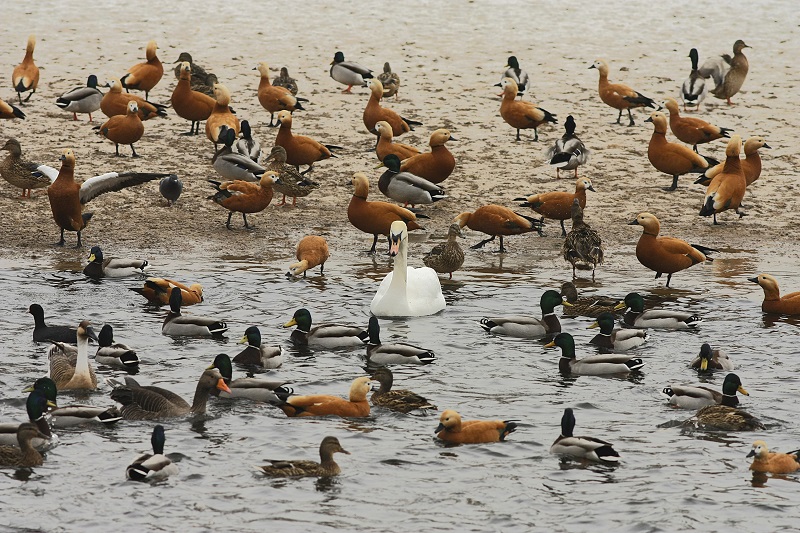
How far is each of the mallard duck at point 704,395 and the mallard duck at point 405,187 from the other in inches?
333

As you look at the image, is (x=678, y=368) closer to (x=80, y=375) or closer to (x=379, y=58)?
(x=80, y=375)

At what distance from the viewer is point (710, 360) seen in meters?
14.9

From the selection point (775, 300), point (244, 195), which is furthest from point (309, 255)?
point (775, 300)

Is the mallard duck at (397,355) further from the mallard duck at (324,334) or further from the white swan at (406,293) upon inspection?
the white swan at (406,293)

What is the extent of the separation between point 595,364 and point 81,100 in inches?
554

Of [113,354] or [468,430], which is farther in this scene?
[113,354]

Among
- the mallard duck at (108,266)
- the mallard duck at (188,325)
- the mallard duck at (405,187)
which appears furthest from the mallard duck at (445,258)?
the mallard duck at (108,266)

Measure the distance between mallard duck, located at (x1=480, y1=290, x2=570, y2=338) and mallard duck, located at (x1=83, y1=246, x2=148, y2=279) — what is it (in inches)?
206

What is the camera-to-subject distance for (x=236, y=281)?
18.7m

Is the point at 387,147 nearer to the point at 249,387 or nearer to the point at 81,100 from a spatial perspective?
the point at 81,100

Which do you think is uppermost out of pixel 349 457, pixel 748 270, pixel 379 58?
pixel 379 58

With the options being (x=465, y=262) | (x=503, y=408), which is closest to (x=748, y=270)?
(x=465, y=262)

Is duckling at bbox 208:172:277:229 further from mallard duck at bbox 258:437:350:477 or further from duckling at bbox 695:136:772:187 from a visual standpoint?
mallard duck at bbox 258:437:350:477

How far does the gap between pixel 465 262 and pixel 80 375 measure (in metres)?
7.55
